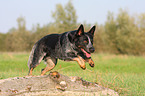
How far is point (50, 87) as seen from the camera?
5.25m

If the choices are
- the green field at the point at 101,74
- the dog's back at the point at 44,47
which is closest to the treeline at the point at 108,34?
the green field at the point at 101,74

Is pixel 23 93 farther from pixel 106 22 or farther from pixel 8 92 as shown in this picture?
pixel 106 22

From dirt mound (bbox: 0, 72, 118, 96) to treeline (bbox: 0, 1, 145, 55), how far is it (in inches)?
1220

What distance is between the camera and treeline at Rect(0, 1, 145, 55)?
1532 inches

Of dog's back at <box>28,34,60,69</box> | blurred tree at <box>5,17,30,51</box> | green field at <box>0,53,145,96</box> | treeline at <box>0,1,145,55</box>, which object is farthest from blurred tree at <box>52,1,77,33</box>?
dog's back at <box>28,34,60,69</box>

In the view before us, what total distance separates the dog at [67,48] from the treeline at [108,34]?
2978cm

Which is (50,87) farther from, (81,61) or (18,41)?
(18,41)

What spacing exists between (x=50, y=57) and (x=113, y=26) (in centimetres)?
3872

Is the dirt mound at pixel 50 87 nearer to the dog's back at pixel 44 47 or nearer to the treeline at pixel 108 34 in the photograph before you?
the dog's back at pixel 44 47

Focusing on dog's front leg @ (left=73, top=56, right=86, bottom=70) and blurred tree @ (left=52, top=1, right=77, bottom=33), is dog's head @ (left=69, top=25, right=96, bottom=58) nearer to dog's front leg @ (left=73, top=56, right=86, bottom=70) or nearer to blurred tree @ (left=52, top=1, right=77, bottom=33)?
dog's front leg @ (left=73, top=56, right=86, bottom=70)

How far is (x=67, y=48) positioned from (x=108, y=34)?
1540 inches

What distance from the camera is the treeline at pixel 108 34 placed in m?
38.9

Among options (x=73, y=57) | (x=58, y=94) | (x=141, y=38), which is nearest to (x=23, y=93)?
(x=58, y=94)

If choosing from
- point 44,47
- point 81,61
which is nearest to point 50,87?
point 81,61
